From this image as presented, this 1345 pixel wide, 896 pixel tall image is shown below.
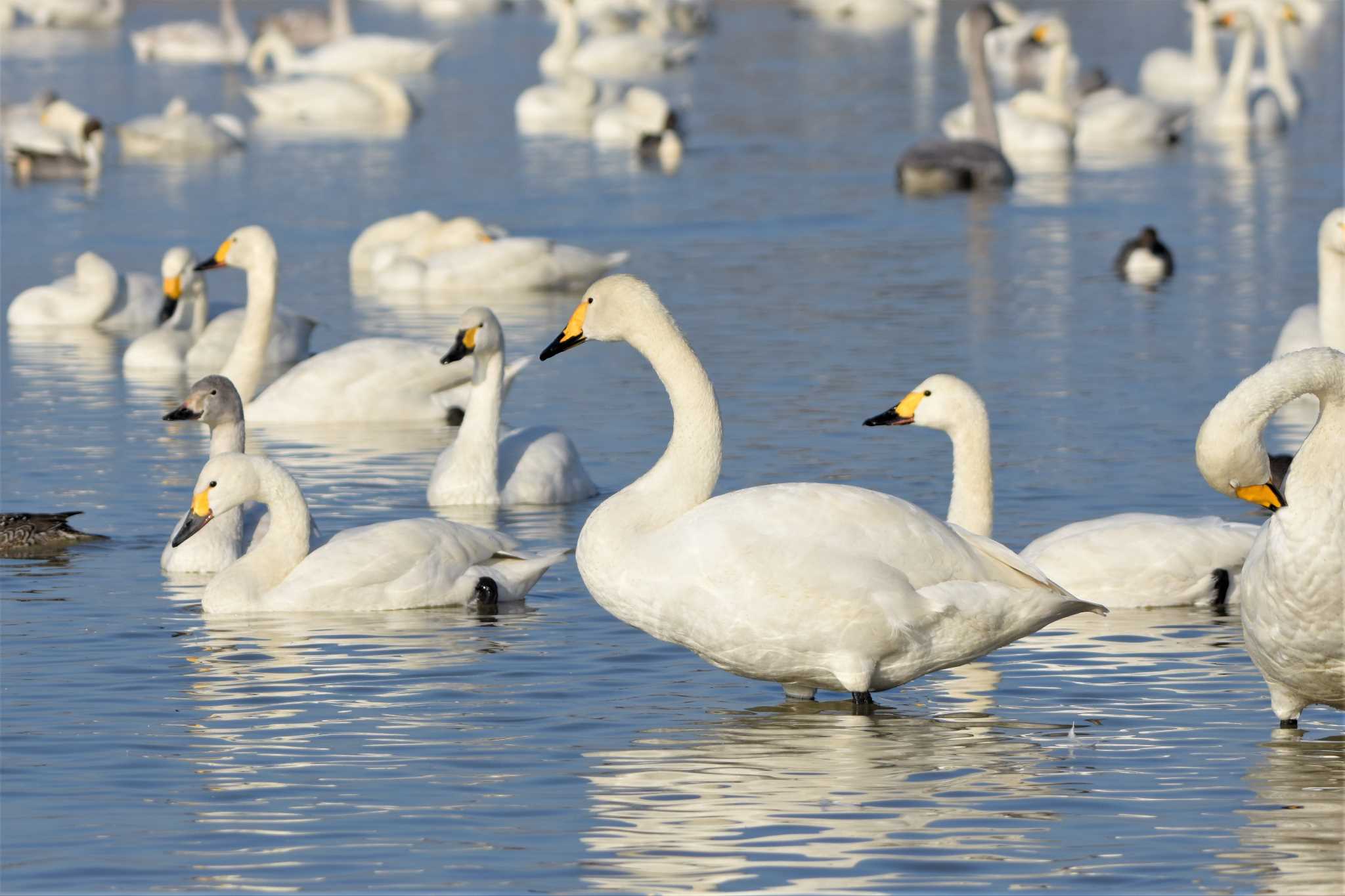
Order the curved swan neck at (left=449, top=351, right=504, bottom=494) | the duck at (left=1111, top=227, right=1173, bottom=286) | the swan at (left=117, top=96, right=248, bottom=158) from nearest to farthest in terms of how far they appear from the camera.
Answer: the curved swan neck at (left=449, top=351, right=504, bottom=494) → the duck at (left=1111, top=227, right=1173, bottom=286) → the swan at (left=117, top=96, right=248, bottom=158)

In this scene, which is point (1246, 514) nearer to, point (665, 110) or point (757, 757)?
point (757, 757)

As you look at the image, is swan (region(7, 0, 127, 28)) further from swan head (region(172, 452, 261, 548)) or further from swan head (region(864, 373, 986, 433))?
swan head (region(864, 373, 986, 433))

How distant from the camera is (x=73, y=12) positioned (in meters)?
61.0

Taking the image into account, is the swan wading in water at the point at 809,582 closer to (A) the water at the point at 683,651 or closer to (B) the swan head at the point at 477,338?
(A) the water at the point at 683,651

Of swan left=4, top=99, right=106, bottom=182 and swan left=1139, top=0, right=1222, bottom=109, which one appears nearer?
swan left=4, top=99, right=106, bottom=182

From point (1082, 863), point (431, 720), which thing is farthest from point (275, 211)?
point (1082, 863)

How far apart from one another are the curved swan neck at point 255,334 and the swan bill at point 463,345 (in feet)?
11.0

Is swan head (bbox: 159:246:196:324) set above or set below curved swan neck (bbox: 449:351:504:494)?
above

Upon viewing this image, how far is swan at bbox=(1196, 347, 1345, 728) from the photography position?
7.23m

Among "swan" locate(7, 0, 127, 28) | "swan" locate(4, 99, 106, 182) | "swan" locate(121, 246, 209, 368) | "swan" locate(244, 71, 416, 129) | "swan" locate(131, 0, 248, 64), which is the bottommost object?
"swan" locate(121, 246, 209, 368)

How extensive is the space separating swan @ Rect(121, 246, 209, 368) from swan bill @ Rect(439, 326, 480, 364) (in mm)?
4947

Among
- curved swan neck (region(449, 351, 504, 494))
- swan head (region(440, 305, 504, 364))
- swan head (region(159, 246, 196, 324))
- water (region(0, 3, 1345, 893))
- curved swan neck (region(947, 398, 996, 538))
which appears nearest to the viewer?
water (region(0, 3, 1345, 893))

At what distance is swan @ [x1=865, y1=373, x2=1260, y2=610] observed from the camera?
10.2 meters

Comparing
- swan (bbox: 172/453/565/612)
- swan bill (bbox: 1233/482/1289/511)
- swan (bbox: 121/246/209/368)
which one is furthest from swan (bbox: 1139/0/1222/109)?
swan bill (bbox: 1233/482/1289/511)
